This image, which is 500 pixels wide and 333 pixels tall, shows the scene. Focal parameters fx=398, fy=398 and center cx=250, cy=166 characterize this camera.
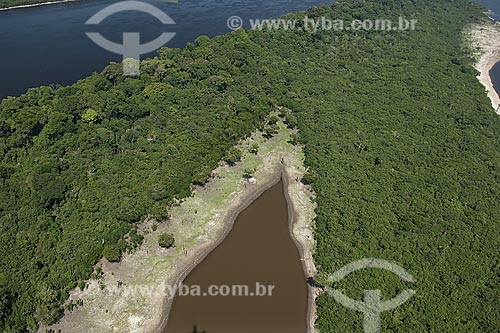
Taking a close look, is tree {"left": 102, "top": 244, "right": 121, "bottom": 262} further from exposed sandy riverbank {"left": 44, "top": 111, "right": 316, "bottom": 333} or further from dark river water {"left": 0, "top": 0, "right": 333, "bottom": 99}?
dark river water {"left": 0, "top": 0, "right": 333, "bottom": 99}

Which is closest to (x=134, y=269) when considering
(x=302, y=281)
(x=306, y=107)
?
(x=302, y=281)

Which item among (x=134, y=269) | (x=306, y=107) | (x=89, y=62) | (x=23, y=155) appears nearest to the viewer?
(x=134, y=269)

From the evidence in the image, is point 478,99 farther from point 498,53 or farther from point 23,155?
point 23,155

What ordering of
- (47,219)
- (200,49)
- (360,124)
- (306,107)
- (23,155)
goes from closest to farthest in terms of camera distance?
(47,219)
(23,155)
(360,124)
(306,107)
(200,49)

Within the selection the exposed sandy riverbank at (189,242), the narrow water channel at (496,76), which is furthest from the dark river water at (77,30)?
the narrow water channel at (496,76)

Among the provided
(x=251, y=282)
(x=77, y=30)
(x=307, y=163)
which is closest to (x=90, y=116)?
(x=307, y=163)

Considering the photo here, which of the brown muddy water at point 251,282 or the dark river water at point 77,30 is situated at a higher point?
the dark river water at point 77,30

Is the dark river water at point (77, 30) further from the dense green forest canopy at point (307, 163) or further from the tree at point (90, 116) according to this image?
the tree at point (90, 116)
